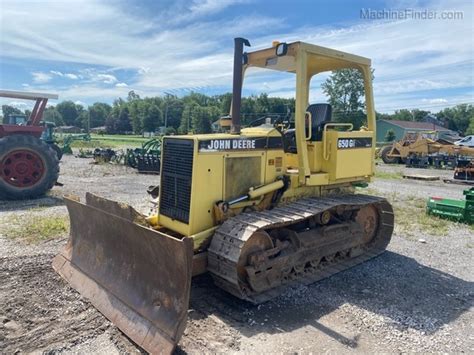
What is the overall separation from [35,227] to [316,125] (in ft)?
17.9

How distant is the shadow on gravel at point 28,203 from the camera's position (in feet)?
29.8

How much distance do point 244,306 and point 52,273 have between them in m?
2.69

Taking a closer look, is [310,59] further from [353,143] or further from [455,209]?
[455,209]

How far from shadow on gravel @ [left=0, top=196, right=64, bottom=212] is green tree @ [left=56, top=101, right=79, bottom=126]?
11780cm

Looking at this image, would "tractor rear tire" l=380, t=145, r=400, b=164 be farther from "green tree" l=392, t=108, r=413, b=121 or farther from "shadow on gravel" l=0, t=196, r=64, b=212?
"green tree" l=392, t=108, r=413, b=121

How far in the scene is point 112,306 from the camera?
416cm

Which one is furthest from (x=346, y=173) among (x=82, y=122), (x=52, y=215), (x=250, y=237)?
(x=82, y=122)

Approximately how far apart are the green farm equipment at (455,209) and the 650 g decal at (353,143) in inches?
149

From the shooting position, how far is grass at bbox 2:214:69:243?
678cm

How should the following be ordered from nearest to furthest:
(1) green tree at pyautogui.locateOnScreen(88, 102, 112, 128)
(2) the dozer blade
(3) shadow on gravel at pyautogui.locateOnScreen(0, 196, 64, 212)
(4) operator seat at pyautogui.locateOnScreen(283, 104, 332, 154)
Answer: (2) the dozer blade, (4) operator seat at pyautogui.locateOnScreen(283, 104, 332, 154), (3) shadow on gravel at pyautogui.locateOnScreen(0, 196, 64, 212), (1) green tree at pyautogui.locateOnScreen(88, 102, 112, 128)

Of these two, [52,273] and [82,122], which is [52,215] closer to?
[52,273]

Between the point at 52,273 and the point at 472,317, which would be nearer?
the point at 472,317

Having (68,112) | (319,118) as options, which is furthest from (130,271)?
(68,112)

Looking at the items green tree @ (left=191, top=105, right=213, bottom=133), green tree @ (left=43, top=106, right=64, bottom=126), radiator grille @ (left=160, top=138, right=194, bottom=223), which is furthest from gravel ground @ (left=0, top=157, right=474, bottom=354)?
green tree @ (left=43, top=106, right=64, bottom=126)
